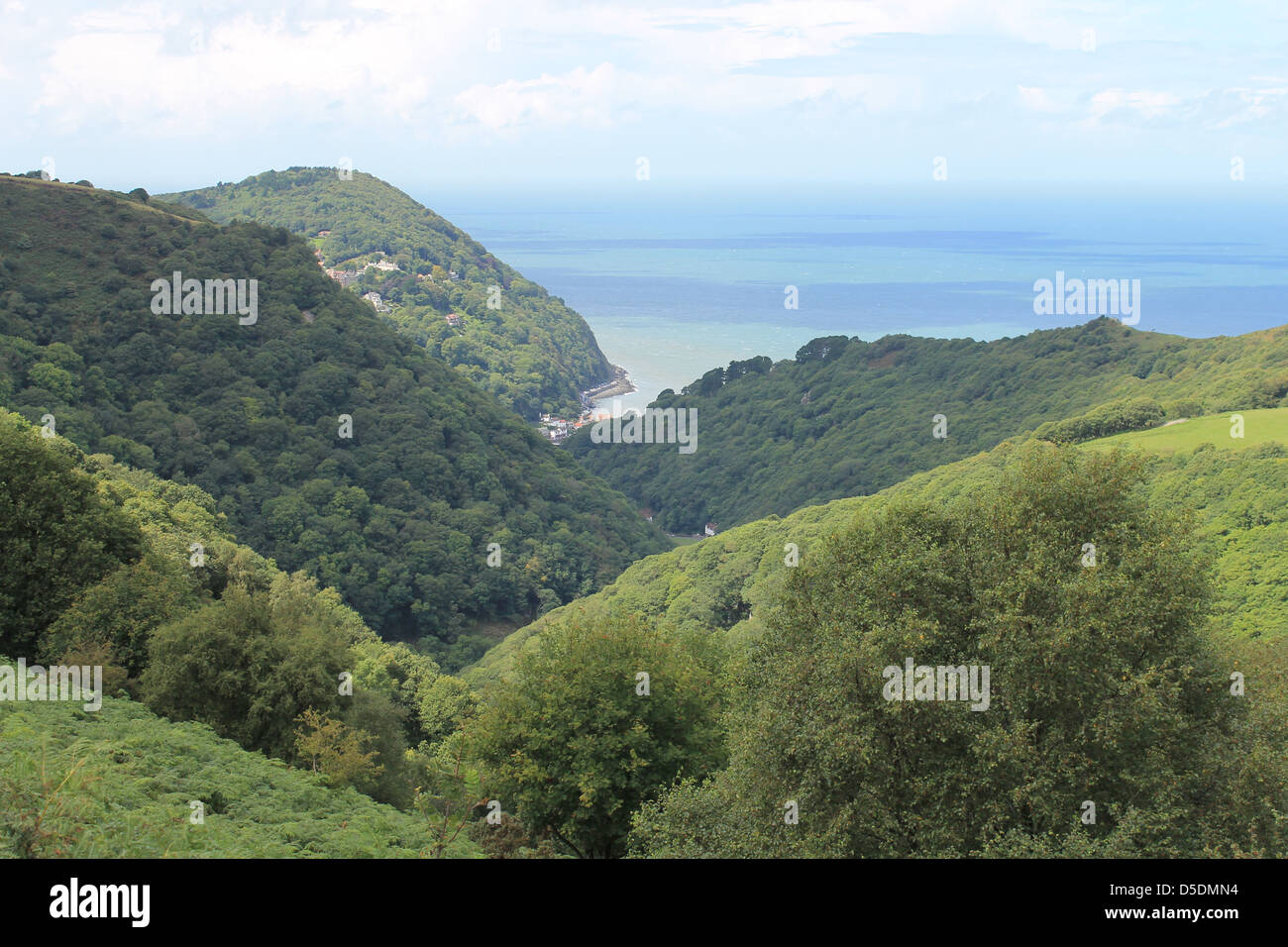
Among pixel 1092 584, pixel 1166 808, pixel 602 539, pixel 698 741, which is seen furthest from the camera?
pixel 602 539

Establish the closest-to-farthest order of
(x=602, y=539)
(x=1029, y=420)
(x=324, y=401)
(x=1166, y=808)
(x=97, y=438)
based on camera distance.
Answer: (x=1166, y=808)
(x=97, y=438)
(x=324, y=401)
(x=602, y=539)
(x=1029, y=420)

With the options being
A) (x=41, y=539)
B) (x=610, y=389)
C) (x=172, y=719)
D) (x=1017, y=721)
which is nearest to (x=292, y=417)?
(x=41, y=539)

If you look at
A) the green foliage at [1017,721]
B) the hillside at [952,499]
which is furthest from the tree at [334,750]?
the green foliage at [1017,721]

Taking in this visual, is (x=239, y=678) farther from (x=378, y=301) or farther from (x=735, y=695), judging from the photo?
(x=378, y=301)

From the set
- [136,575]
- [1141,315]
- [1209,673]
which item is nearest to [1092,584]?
[1209,673]

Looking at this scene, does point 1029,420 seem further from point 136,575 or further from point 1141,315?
point 1141,315

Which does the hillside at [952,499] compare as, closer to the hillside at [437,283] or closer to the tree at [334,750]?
the tree at [334,750]

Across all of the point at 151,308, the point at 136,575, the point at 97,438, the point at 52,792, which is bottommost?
the point at 52,792
